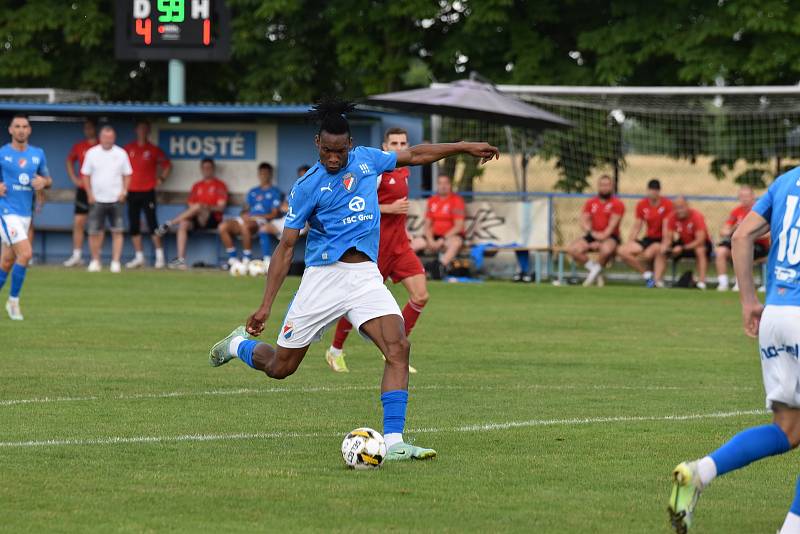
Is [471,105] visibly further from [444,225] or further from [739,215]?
[739,215]

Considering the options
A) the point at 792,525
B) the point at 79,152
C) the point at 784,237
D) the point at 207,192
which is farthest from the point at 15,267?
the point at 792,525

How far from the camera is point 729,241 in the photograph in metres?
22.2

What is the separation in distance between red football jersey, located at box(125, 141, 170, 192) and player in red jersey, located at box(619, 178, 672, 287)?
27.5ft

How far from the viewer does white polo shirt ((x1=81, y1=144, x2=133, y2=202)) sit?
24531 millimetres

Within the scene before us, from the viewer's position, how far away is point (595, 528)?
636cm

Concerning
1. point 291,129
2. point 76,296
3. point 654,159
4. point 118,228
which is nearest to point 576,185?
point 654,159

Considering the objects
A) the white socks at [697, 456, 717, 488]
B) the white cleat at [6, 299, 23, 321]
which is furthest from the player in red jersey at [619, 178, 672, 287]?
the white socks at [697, 456, 717, 488]

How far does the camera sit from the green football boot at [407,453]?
800 centimetres

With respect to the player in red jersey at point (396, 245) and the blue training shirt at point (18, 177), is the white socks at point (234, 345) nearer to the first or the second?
the player in red jersey at point (396, 245)

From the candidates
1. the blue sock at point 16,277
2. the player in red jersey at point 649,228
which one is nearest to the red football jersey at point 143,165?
the player in red jersey at point 649,228

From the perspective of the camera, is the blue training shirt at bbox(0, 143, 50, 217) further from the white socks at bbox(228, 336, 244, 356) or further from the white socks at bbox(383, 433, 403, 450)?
the white socks at bbox(383, 433, 403, 450)

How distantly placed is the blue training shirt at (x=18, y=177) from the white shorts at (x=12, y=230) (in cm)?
7

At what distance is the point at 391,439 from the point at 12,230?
8937mm

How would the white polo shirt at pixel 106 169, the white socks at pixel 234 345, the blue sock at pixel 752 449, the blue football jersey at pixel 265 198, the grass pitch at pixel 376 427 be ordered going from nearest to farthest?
the blue sock at pixel 752 449 → the grass pitch at pixel 376 427 → the white socks at pixel 234 345 → the white polo shirt at pixel 106 169 → the blue football jersey at pixel 265 198
